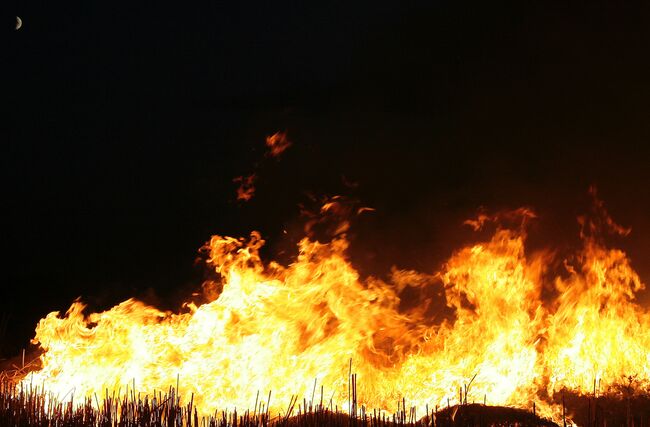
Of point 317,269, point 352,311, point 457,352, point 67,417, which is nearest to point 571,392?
point 457,352

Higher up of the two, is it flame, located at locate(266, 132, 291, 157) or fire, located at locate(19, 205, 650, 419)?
flame, located at locate(266, 132, 291, 157)

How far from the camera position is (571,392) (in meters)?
9.55

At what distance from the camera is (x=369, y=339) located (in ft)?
33.0

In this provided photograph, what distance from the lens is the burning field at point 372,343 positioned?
30.8 ft

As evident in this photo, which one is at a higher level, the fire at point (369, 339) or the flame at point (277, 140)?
the flame at point (277, 140)

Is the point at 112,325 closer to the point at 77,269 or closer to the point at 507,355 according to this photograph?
the point at 507,355

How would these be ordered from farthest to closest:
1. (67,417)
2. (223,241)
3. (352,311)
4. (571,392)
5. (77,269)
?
(77,269) < (223,241) < (352,311) < (571,392) < (67,417)

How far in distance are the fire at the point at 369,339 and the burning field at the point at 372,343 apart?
0.06ft

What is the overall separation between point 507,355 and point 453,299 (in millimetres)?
1404

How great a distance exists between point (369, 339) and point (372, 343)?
127 mm

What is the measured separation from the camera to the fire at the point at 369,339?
9.46 m

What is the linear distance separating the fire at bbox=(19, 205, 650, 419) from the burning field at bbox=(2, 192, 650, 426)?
2 centimetres

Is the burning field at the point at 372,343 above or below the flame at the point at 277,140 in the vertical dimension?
below

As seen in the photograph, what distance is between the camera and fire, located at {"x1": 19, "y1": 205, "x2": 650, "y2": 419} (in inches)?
372
